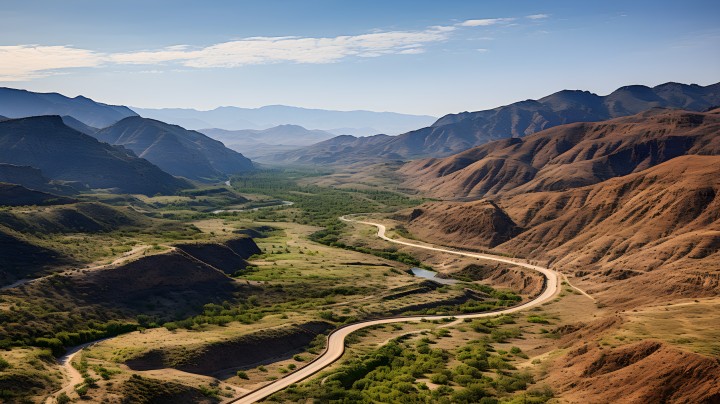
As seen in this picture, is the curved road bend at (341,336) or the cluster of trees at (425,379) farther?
the curved road bend at (341,336)

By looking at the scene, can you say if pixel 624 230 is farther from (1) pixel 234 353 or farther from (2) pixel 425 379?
(1) pixel 234 353

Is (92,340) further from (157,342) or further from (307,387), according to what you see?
(307,387)

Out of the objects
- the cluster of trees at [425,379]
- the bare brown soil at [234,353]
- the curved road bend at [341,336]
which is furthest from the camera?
the bare brown soil at [234,353]

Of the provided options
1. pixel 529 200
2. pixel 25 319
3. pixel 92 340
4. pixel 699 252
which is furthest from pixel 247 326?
pixel 529 200

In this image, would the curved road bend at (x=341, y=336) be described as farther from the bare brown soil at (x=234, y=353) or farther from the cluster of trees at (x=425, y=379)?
the bare brown soil at (x=234, y=353)

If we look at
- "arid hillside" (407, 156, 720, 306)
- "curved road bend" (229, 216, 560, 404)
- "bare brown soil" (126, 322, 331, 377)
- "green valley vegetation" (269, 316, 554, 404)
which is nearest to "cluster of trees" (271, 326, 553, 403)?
"green valley vegetation" (269, 316, 554, 404)

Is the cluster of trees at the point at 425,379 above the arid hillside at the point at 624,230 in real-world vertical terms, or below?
below

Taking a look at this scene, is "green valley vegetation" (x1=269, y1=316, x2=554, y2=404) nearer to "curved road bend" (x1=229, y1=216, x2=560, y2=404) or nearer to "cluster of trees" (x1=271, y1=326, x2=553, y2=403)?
"cluster of trees" (x1=271, y1=326, x2=553, y2=403)

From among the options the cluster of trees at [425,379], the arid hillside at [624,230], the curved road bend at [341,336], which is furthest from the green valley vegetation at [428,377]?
the arid hillside at [624,230]

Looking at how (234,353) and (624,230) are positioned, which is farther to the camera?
(624,230)

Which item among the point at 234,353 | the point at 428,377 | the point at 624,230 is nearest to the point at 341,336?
the point at 234,353

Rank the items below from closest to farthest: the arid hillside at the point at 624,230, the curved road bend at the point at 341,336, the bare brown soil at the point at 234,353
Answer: the curved road bend at the point at 341,336 < the bare brown soil at the point at 234,353 < the arid hillside at the point at 624,230
